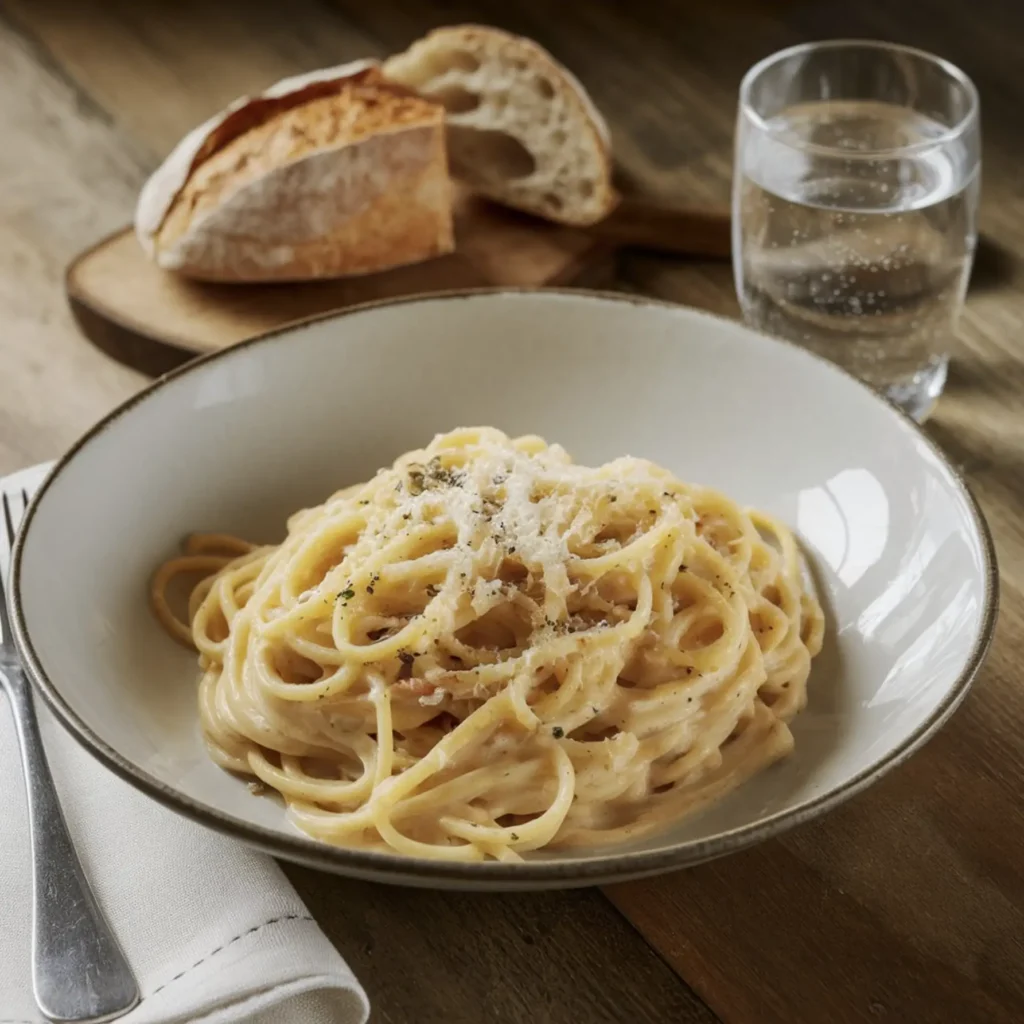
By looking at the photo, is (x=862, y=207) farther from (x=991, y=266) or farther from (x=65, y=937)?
(x=65, y=937)

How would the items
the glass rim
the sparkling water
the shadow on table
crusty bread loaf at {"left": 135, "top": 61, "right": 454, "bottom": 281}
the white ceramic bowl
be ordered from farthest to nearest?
the shadow on table → crusty bread loaf at {"left": 135, "top": 61, "right": 454, "bottom": 281} → the sparkling water → the glass rim → the white ceramic bowl

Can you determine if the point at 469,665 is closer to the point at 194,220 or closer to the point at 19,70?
the point at 194,220

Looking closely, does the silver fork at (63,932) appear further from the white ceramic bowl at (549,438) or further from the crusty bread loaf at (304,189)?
the crusty bread loaf at (304,189)

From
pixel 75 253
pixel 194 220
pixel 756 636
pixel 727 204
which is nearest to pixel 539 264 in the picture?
pixel 727 204

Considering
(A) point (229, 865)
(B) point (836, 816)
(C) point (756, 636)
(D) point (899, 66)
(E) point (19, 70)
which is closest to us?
(A) point (229, 865)

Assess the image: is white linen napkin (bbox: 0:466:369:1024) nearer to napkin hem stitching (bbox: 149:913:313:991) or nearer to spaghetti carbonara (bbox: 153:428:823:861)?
napkin hem stitching (bbox: 149:913:313:991)

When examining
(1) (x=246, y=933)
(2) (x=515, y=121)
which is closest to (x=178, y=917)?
(1) (x=246, y=933)

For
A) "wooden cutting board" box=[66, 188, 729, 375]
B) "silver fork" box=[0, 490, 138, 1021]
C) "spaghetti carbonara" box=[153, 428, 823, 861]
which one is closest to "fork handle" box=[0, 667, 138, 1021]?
"silver fork" box=[0, 490, 138, 1021]
